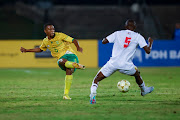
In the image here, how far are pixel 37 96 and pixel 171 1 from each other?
29.0m

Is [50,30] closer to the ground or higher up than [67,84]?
higher up

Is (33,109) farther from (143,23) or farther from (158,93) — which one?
(143,23)

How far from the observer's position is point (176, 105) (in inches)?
353

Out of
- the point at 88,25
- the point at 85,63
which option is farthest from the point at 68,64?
the point at 88,25

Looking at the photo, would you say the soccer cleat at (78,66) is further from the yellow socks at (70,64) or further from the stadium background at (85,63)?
the stadium background at (85,63)

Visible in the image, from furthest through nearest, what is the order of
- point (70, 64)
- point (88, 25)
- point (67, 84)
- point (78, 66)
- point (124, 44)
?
point (88, 25) → point (67, 84) → point (70, 64) → point (78, 66) → point (124, 44)

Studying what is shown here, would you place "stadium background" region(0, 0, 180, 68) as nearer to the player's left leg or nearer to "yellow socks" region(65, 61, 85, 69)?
the player's left leg

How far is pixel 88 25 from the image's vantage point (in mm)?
33906

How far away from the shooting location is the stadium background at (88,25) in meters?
24.3

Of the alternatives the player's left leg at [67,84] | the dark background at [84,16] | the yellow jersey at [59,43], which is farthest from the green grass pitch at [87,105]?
the dark background at [84,16]

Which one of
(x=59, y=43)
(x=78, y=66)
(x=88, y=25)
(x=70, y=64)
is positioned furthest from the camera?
(x=88, y=25)

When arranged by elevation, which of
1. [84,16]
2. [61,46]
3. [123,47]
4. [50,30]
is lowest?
[123,47]

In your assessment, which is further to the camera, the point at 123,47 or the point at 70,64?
the point at 70,64

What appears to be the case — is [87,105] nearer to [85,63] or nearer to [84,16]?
[85,63]
